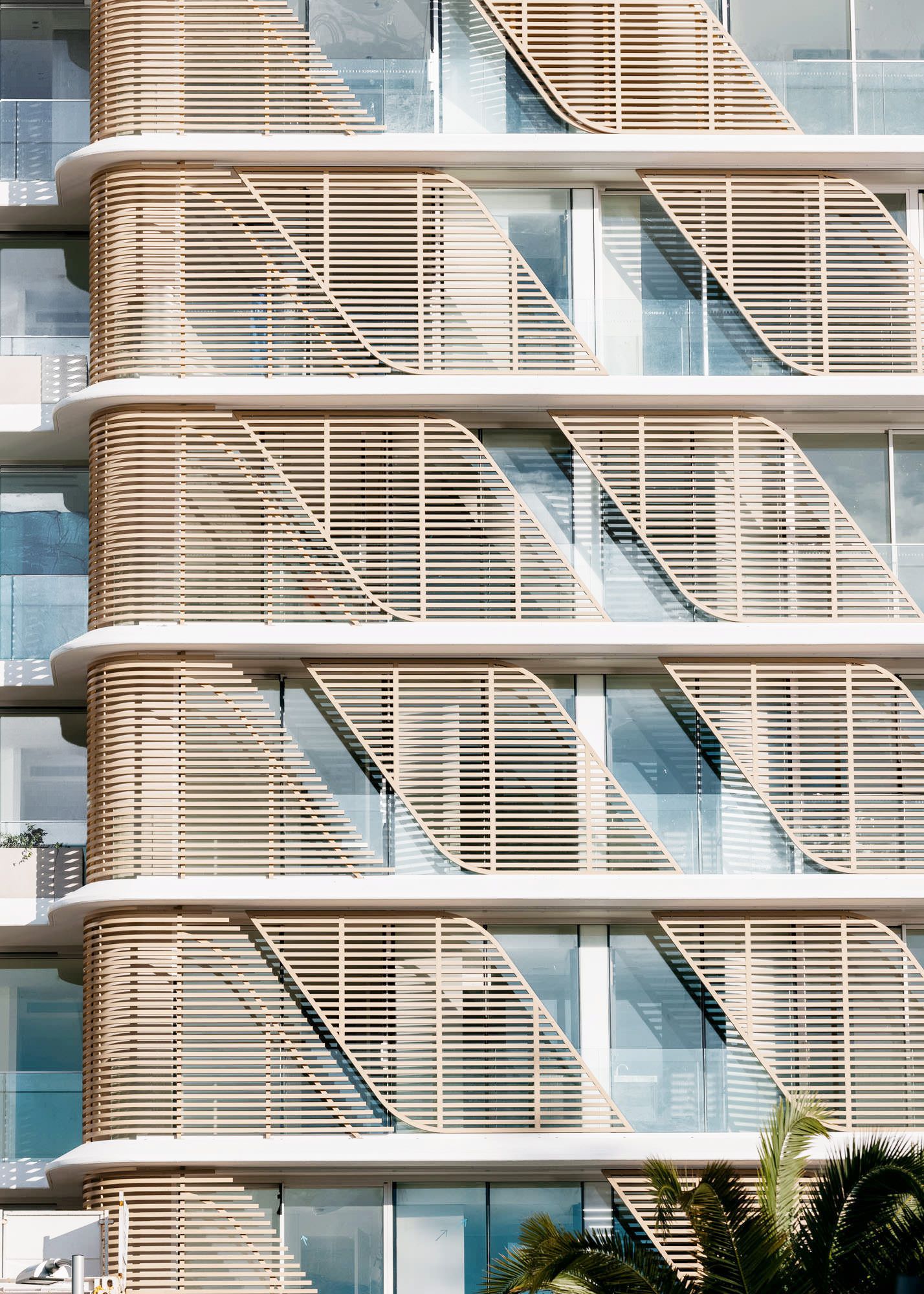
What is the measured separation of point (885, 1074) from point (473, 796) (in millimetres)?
5864

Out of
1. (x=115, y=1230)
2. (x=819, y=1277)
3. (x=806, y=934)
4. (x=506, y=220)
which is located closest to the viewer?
(x=819, y=1277)

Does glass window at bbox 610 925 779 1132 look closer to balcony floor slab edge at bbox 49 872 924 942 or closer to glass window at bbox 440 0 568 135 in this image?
balcony floor slab edge at bbox 49 872 924 942

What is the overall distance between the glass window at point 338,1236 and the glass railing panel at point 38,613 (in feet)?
25.2

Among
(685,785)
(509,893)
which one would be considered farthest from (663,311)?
(509,893)

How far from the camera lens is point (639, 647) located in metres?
27.2

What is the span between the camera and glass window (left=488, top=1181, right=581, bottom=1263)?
26422 millimetres

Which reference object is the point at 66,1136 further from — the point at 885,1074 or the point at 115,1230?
the point at 885,1074

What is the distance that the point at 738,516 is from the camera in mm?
27766

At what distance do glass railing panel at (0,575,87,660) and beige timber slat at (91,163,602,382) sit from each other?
2892 millimetres

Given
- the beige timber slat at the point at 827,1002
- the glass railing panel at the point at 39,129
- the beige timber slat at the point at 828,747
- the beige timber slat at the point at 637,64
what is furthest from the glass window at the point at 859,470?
the glass railing panel at the point at 39,129

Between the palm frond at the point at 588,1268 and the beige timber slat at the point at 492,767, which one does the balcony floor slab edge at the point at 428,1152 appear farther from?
the beige timber slat at the point at 492,767

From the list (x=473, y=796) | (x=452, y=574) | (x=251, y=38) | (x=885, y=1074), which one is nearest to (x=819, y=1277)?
(x=885, y=1074)

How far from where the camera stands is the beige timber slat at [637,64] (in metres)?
28.4

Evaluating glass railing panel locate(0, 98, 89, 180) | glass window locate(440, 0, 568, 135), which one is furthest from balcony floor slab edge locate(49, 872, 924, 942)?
glass railing panel locate(0, 98, 89, 180)
